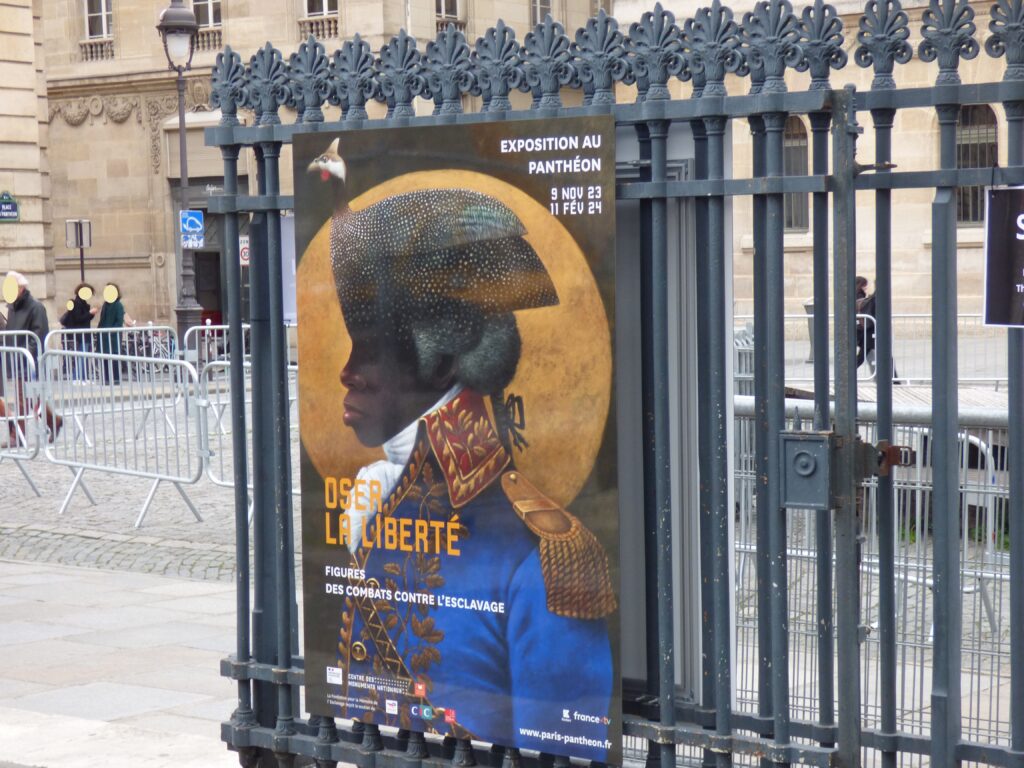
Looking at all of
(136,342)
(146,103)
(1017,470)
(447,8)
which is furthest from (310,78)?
(146,103)

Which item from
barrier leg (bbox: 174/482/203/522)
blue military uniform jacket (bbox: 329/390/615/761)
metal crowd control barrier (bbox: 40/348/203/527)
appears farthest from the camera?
barrier leg (bbox: 174/482/203/522)

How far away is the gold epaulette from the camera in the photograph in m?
4.63

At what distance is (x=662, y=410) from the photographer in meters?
4.57

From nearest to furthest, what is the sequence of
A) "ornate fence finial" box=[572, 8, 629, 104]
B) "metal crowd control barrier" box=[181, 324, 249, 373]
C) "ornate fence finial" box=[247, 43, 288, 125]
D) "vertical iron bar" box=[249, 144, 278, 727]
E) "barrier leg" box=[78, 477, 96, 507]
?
"ornate fence finial" box=[572, 8, 629, 104] → "ornate fence finial" box=[247, 43, 288, 125] → "vertical iron bar" box=[249, 144, 278, 727] → "barrier leg" box=[78, 477, 96, 507] → "metal crowd control barrier" box=[181, 324, 249, 373]

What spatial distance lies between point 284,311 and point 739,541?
232 centimetres

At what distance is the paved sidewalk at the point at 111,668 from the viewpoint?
6.30 meters

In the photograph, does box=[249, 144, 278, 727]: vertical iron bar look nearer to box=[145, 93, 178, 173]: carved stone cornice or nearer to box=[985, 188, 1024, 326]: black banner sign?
box=[985, 188, 1024, 326]: black banner sign

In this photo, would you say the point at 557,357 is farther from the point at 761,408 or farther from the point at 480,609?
the point at 480,609

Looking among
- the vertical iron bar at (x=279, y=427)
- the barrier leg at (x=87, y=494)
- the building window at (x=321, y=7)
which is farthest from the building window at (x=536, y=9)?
the vertical iron bar at (x=279, y=427)

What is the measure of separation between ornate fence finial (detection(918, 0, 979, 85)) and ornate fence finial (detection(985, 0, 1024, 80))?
58mm

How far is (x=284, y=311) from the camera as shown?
5355 millimetres

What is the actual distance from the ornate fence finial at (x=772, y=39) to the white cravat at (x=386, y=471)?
A: 1235 millimetres

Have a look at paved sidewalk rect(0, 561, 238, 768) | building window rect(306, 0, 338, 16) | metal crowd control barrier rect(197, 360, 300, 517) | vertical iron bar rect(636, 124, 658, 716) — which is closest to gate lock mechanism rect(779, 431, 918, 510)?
vertical iron bar rect(636, 124, 658, 716)

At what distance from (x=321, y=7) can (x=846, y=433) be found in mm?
34160
